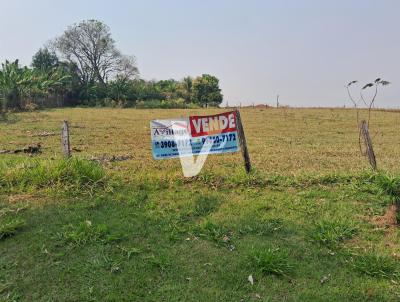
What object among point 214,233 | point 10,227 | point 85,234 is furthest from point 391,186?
point 10,227

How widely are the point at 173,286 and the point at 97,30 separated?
46.8 meters

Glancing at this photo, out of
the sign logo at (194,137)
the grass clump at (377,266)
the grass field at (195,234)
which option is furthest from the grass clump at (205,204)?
the grass clump at (377,266)

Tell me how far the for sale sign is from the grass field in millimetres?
433

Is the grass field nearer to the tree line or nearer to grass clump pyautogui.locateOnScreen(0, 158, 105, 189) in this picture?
grass clump pyautogui.locateOnScreen(0, 158, 105, 189)

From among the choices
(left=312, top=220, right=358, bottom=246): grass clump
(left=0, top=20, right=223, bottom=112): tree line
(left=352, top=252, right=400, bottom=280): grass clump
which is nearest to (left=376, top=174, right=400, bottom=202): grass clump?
(left=312, top=220, right=358, bottom=246): grass clump

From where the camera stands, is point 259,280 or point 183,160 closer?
point 259,280

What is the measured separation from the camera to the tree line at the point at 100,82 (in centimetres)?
3565

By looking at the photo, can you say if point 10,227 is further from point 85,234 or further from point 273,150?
point 273,150

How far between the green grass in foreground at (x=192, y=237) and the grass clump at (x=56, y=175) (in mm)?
17

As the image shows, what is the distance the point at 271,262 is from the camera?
3234mm

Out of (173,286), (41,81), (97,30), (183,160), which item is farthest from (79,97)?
(173,286)

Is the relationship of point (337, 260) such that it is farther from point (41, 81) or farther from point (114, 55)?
point (114, 55)

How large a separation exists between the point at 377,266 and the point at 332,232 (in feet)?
2.04

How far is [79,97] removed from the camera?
124 ft
